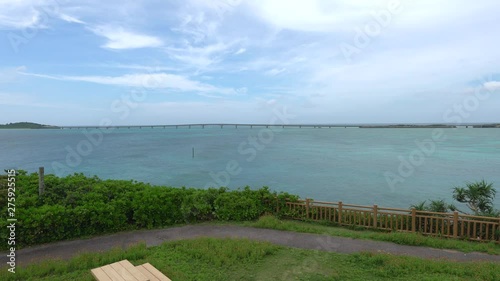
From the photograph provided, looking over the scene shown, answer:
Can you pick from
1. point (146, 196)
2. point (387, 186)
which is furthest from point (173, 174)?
point (146, 196)

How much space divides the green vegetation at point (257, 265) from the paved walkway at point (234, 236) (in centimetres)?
75

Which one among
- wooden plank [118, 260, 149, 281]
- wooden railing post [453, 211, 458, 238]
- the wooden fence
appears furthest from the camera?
wooden railing post [453, 211, 458, 238]

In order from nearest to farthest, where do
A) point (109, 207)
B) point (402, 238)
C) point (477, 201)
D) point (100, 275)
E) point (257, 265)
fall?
point (100, 275) < point (257, 265) < point (402, 238) < point (109, 207) < point (477, 201)

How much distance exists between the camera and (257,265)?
599 cm

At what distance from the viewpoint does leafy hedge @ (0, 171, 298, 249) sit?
7301mm

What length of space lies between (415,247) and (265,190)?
16.2 feet

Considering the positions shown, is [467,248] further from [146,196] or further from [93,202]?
[93,202]

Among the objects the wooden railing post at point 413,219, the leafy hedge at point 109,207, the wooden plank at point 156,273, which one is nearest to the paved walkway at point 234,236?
the leafy hedge at point 109,207

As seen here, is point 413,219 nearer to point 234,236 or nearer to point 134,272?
point 234,236

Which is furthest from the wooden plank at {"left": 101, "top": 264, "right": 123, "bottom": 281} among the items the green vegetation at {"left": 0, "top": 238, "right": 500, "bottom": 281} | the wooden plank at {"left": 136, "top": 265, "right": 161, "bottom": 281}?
the green vegetation at {"left": 0, "top": 238, "right": 500, "bottom": 281}

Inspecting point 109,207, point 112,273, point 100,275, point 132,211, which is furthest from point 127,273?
point 132,211

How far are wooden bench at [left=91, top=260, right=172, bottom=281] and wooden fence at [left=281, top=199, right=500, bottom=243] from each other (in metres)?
6.13

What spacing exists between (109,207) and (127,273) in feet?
13.2

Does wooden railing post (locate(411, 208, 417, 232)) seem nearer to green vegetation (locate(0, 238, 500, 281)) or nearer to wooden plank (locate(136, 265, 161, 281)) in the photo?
green vegetation (locate(0, 238, 500, 281))
